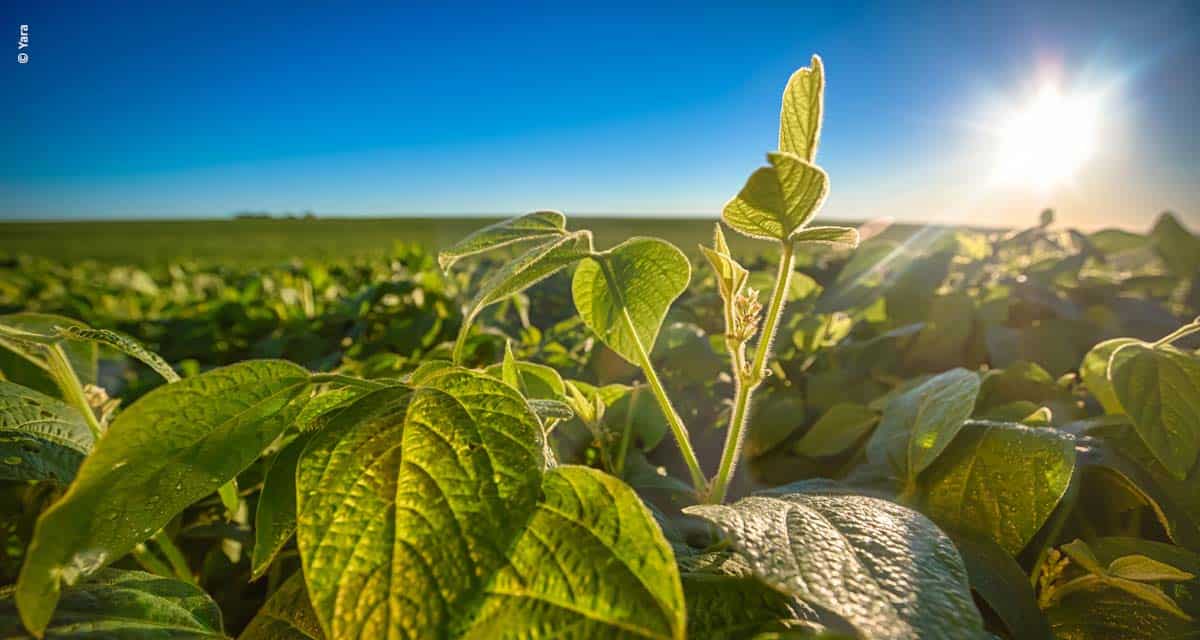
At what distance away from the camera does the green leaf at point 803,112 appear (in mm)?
417

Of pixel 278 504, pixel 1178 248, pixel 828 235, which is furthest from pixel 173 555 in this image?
pixel 1178 248

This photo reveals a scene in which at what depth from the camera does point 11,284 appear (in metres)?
2.94

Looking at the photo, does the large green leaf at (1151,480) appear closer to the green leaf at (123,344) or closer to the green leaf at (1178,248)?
the green leaf at (123,344)

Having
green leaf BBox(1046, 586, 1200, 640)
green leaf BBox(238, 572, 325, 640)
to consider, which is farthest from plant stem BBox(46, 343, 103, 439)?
green leaf BBox(1046, 586, 1200, 640)

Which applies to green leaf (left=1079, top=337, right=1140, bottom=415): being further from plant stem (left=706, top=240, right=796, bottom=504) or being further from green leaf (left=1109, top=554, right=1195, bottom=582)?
plant stem (left=706, top=240, right=796, bottom=504)

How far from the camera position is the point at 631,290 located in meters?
0.55

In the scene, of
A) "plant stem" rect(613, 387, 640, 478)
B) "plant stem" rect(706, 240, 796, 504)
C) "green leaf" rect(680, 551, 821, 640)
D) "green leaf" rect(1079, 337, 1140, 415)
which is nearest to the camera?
"green leaf" rect(680, 551, 821, 640)

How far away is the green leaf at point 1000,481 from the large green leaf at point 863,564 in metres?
0.20

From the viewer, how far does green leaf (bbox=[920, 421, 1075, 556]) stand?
56 cm

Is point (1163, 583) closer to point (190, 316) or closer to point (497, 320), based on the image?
point (497, 320)

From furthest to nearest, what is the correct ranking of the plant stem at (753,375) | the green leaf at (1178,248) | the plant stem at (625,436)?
the green leaf at (1178,248) → the plant stem at (625,436) → the plant stem at (753,375)

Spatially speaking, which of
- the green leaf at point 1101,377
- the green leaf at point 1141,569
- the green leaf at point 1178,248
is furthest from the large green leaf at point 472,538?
the green leaf at point 1178,248

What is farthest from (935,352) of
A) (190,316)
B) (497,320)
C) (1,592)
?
(190,316)

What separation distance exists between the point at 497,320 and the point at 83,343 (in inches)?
31.6
